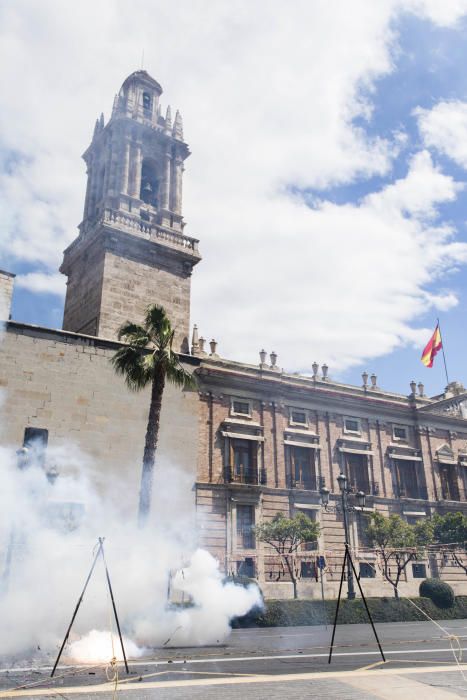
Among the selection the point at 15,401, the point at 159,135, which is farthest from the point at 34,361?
the point at 159,135

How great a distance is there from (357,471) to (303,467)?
4.41 metres

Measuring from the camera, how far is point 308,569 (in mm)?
30984

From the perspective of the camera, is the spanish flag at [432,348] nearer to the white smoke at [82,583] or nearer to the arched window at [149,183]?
the arched window at [149,183]

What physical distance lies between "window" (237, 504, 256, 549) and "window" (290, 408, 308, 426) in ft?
21.4

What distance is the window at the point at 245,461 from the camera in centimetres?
3133

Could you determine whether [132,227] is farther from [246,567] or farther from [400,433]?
[400,433]

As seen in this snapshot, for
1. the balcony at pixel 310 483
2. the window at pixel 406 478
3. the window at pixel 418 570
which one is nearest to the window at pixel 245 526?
the balcony at pixel 310 483

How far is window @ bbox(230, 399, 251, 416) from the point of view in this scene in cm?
3262

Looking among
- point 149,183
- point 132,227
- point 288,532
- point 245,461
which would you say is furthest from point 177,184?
point 288,532

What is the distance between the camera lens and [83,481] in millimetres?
23828

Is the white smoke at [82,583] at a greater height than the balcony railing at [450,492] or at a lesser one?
lesser

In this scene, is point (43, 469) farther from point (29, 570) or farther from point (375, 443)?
point (375, 443)

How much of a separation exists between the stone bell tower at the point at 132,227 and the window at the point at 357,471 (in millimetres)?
13962

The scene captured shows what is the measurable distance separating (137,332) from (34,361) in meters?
6.51
